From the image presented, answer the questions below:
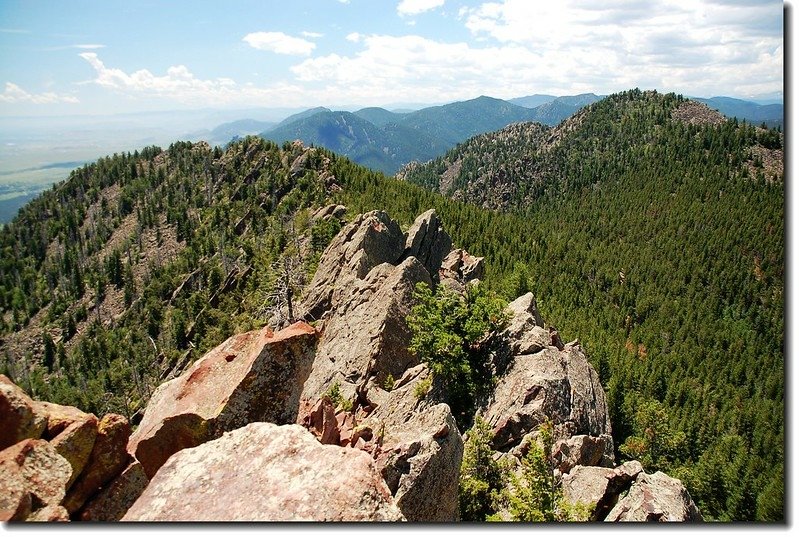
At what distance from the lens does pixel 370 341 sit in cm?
2736

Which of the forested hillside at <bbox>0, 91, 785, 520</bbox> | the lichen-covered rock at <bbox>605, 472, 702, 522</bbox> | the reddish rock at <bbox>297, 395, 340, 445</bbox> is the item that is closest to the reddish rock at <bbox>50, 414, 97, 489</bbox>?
the reddish rock at <bbox>297, 395, 340, 445</bbox>

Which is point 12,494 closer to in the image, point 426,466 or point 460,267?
Result: point 426,466

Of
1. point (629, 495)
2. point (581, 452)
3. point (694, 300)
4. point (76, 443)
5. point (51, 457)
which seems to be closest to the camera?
point (51, 457)

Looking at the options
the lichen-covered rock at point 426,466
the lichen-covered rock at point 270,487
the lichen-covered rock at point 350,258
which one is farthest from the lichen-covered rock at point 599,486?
the lichen-covered rock at point 350,258

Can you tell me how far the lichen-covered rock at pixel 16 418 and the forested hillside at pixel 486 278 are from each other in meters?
35.3

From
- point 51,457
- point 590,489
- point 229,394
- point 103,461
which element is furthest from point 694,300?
point 51,457

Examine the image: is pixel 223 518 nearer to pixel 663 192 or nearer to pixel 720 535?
pixel 720 535

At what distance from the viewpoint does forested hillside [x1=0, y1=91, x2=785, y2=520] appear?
6438 centimetres

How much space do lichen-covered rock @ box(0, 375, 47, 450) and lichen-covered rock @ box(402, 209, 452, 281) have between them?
40350 mm

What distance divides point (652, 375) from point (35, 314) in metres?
159

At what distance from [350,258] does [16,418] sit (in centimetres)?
3216

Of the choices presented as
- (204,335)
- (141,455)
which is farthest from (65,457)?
(204,335)

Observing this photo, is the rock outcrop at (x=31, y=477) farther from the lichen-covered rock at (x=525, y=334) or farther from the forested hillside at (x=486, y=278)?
the forested hillside at (x=486, y=278)

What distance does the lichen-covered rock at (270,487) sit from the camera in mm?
9625
